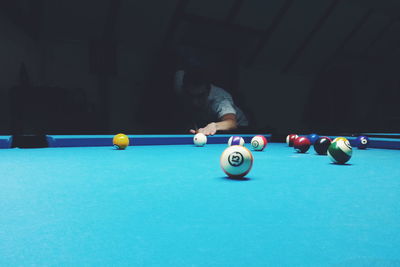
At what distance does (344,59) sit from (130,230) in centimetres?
925

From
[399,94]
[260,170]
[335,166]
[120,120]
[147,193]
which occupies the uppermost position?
[399,94]

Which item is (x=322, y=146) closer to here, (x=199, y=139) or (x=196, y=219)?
(x=199, y=139)

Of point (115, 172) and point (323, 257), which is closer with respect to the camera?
point (323, 257)

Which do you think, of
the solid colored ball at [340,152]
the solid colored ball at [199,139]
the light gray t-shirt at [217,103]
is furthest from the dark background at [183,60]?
the solid colored ball at [340,152]

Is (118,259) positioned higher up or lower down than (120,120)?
lower down

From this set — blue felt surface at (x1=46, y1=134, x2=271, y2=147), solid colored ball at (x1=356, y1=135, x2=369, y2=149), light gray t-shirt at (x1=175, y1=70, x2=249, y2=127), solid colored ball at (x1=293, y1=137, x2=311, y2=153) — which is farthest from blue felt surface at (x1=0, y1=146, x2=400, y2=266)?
light gray t-shirt at (x1=175, y1=70, x2=249, y2=127)

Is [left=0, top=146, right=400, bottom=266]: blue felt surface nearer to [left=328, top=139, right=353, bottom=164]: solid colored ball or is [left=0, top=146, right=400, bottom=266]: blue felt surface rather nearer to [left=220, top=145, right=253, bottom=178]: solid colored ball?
[left=220, top=145, right=253, bottom=178]: solid colored ball

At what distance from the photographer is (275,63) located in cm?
827

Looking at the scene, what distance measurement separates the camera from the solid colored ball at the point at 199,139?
3.92 metres

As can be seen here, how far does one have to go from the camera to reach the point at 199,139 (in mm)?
3922

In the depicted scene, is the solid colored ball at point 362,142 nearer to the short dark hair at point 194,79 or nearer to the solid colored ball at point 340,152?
the solid colored ball at point 340,152

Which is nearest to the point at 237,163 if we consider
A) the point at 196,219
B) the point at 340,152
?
the point at 196,219

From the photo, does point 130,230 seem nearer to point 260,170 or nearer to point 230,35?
point 260,170

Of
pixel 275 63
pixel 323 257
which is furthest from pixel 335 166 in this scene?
pixel 275 63
